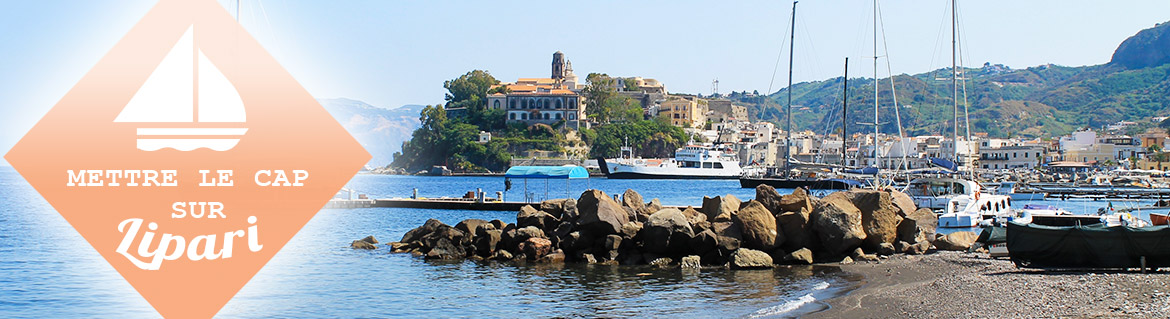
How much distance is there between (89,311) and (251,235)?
428cm

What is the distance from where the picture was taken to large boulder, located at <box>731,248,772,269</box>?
74.6 feet

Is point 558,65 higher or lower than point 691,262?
higher

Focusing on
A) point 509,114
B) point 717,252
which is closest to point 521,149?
point 509,114

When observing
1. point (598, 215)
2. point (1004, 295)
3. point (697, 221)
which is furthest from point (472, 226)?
point (1004, 295)

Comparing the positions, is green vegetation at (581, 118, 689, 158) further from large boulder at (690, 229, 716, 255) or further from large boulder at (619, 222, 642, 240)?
large boulder at (690, 229, 716, 255)

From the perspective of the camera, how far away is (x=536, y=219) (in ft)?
88.9

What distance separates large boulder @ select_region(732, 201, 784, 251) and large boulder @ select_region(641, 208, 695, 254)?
127 cm

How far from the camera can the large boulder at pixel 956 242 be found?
25281 mm

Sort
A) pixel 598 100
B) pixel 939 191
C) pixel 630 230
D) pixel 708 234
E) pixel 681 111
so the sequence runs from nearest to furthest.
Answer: pixel 708 234, pixel 630 230, pixel 939 191, pixel 598 100, pixel 681 111

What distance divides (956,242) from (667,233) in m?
7.61

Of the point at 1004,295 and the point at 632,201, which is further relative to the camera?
the point at 632,201

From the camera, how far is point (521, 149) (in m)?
134

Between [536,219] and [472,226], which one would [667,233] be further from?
[472,226]

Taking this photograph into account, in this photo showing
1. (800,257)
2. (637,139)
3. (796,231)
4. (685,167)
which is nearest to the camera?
(800,257)
